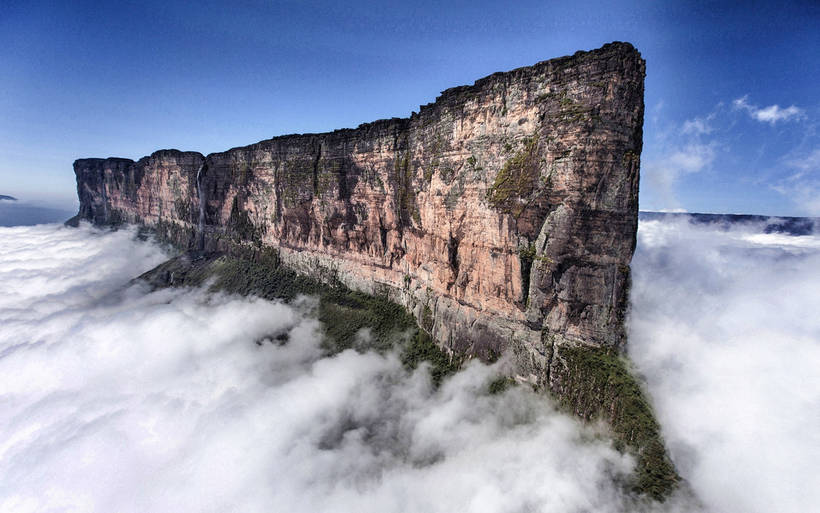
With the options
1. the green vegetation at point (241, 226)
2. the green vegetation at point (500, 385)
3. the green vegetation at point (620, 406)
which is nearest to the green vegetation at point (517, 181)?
the green vegetation at point (620, 406)

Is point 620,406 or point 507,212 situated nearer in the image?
point 620,406

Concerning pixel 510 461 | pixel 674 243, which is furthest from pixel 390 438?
pixel 674 243

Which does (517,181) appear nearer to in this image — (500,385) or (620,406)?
(500,385)

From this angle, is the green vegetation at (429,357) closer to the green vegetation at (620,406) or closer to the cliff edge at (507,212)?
the cliff edge at (507,212)

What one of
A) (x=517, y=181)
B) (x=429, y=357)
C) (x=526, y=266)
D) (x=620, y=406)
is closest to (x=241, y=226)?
(x=429, y=357)

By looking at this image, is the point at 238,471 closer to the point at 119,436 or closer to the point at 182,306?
the point at 119,436

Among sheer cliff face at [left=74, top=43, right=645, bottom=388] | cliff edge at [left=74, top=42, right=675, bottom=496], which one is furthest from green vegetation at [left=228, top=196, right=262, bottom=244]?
cliff edge at [left=74, top=42, right=675, bottom=496]

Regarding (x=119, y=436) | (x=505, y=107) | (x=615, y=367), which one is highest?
(x=505, y=107)
